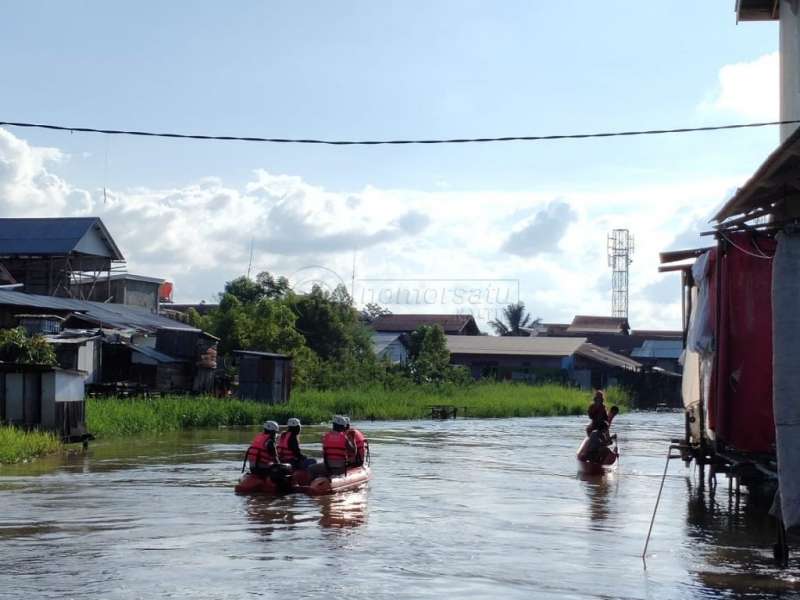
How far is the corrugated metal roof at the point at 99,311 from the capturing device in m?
35.4

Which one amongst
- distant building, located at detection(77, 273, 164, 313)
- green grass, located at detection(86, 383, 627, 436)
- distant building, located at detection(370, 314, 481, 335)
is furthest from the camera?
distant building, located at detection(370, 314, 481, 335)

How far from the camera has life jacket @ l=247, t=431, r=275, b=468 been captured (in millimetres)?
18078

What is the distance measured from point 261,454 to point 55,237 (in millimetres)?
32040

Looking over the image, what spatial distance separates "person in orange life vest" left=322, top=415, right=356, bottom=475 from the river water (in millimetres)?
610

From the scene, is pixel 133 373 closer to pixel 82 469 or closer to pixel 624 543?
pixel 82 469

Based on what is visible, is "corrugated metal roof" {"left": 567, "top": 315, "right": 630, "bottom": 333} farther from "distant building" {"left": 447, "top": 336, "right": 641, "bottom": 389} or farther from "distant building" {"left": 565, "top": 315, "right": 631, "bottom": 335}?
"distant building" {"left": 447, "top": 336, "right": 641, "bottom": 389}

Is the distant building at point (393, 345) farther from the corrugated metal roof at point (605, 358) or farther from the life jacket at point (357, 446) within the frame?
the life jacket at point (357, 446)

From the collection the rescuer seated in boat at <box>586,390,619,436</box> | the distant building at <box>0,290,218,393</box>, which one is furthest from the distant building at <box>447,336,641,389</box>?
the rescuer seated in boat at <box>586,390,619,436</box>

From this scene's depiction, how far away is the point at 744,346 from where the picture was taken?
13.2 m

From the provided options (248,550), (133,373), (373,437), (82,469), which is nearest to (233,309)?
(133,373)

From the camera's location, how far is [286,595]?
10.6m

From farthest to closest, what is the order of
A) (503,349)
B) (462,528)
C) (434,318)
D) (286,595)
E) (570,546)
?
1. (434,318)
2. (503,349)
3. (462,528)
4. (570,546)
5. (286,595)

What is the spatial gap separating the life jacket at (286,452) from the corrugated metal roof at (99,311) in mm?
18410

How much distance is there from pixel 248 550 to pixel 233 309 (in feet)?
124
